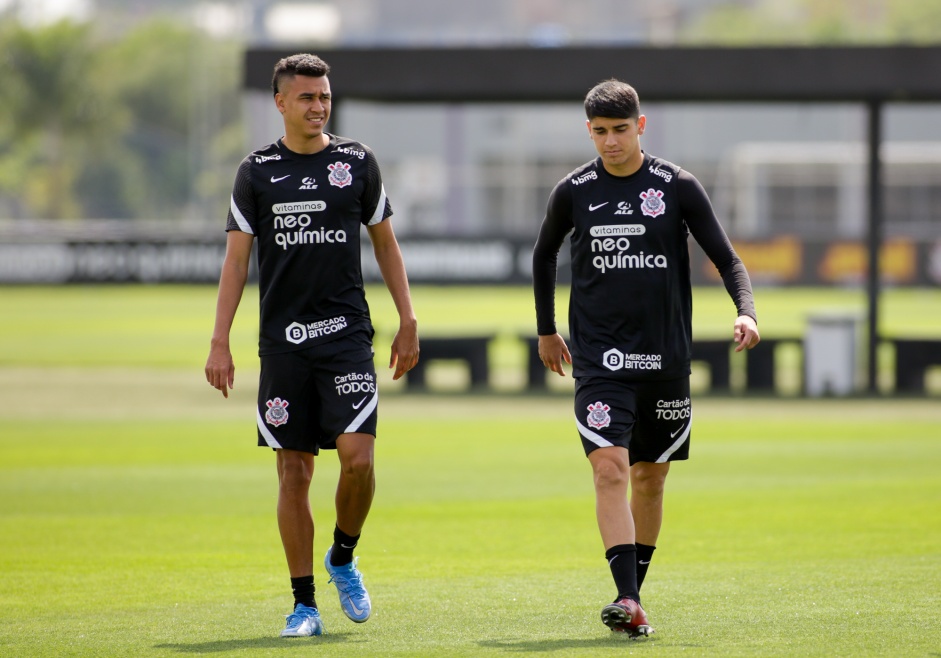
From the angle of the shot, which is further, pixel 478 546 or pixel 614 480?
pixel 478 546

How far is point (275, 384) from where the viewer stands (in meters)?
6.21

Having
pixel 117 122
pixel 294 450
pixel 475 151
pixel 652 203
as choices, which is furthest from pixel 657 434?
pixel 117 122

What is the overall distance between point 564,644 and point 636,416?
100 centimetres

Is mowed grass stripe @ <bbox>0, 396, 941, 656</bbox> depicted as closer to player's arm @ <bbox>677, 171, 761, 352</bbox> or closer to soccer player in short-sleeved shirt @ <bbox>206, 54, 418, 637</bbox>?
soccer player in short-sleeved shirt @ <bbox>206, 54, 418, 637</bbox>

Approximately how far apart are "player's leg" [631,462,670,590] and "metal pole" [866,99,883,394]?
13.0m

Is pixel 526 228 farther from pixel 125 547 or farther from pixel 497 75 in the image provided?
pixel 125 547

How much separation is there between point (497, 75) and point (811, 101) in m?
4.12

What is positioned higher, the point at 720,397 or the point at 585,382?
the point at 585,382

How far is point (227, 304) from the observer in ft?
20.2

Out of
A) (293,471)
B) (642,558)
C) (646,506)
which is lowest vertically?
(642,558)

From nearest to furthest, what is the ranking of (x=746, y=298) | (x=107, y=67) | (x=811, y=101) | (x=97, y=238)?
(x=746, y=298) → (x=811, y=101) → (x=97, y=238) → (x=107, y=67)

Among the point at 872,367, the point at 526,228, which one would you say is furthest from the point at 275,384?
the point at 526,228

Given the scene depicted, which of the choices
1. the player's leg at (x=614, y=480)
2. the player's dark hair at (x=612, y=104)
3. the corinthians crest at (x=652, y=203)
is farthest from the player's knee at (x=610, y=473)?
the player's dark hair at (x=612, y=104)

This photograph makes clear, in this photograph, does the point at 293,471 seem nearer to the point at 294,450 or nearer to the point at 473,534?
the point at 294,450
